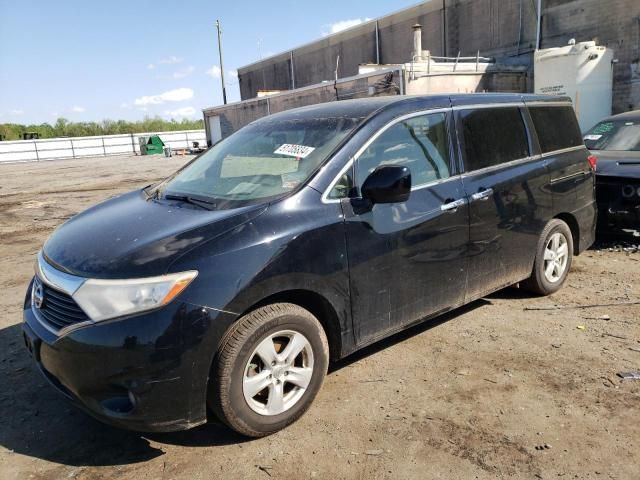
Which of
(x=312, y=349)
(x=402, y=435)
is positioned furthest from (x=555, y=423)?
(x=312, y=349)

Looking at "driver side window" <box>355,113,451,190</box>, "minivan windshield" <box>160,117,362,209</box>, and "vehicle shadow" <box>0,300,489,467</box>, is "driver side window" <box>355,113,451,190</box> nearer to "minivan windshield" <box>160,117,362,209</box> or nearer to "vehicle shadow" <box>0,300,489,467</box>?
"minivan windshield" <box>160,117,362,209</box>

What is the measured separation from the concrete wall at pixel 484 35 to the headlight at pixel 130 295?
20113 millimetres

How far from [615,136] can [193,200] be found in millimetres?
6405

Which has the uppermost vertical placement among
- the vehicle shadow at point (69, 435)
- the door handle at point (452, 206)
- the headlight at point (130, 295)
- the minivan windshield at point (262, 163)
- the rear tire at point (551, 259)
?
the minivan windshield at point (262, 163)

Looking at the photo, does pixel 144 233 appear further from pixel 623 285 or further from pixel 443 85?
pixel 443 85

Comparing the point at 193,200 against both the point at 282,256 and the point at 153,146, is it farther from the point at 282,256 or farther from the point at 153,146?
the point at 153,146

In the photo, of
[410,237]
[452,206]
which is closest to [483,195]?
[452,206]

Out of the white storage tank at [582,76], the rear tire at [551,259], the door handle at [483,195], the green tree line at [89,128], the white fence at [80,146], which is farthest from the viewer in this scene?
the green tree line at [89,128]

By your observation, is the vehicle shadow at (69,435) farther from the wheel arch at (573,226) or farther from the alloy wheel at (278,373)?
the wheel arch at (573,226)

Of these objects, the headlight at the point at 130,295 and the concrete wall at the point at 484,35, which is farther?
the concrete wall at the point at 484,35

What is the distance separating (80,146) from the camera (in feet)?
164

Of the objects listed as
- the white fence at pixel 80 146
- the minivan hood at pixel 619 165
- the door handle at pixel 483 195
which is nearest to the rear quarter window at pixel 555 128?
the door handle at pixel 483 195

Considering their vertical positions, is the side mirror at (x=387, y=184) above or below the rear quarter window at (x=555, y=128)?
below

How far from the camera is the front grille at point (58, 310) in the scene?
2.65 metres
